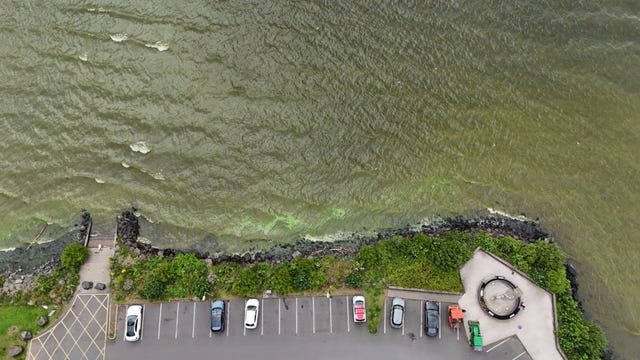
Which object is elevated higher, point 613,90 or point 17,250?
point 613,90

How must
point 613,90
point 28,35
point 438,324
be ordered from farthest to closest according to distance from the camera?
point 28,35 → point 613,90 → point 438,324

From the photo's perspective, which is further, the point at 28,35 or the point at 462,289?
the point at 28,35

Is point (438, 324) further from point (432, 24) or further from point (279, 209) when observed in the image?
point (432, 24)

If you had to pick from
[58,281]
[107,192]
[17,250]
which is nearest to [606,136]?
[107,192]

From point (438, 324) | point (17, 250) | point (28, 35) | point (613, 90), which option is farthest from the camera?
point (28, 35)

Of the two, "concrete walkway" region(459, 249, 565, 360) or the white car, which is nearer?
"concrete walkway" region(459, 249, 565, 360)

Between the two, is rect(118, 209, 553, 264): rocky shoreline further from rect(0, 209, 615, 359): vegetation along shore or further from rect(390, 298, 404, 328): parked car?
rect(390, 298, 404, 328): parked car

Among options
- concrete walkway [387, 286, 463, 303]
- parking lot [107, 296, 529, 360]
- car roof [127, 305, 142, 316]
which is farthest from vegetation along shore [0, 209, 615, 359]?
parking lot [107, 296, 529, 360]
